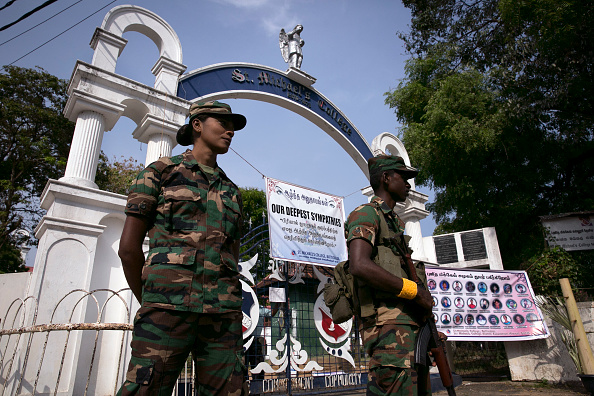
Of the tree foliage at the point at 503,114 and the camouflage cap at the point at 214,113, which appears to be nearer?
the camouflage cap at the point at 214,113

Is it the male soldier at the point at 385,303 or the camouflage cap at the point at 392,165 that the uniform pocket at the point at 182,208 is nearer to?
the male soldier at the point at 385,303

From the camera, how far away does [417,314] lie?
7.26ft

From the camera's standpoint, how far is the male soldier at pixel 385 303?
200 centimetres

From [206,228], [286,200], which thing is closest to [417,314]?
[206,228]

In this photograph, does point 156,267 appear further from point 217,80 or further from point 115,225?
point 217,80

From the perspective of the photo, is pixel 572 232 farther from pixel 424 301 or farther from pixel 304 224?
pixel 424 301

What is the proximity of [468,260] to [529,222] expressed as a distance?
4181 millimetres

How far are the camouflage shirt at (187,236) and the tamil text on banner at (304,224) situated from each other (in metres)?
3.36

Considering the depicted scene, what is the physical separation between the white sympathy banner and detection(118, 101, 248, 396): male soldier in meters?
9.77

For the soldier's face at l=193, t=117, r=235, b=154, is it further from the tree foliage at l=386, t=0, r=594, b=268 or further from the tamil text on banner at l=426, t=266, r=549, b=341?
the tree foliage at l=386, t=0, r=594, b=268

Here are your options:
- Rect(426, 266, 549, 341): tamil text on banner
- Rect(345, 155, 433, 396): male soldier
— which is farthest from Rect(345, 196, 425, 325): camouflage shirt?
Rect(426, 266, 549, 341): tamil text on banner

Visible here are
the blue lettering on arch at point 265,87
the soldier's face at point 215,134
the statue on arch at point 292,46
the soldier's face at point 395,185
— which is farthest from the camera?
the statue on arch at point 292,46

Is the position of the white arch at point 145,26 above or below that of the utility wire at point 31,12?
above

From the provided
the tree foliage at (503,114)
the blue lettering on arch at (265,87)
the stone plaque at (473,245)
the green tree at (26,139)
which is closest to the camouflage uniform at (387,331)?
the blue lettering on arch at (265,87)
